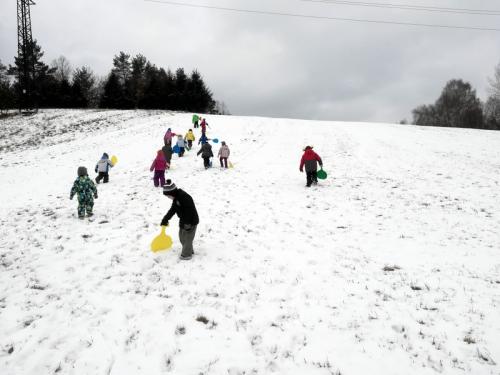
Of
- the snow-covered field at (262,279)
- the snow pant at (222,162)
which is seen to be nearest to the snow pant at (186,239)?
the snow-covered field at (262,279)

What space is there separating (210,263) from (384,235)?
5.62 m

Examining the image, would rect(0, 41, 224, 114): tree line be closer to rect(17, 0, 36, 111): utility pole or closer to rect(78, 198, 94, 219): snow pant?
rect(17, 0, 36, 111): utility pole

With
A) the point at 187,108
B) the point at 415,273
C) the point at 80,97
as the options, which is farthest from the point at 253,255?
the point at 80,97

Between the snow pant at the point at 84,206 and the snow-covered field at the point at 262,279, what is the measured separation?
329 millimetres

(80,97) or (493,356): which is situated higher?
(80,97)

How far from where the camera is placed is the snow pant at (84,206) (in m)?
10.7

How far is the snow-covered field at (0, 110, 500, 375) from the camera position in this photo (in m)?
4.74

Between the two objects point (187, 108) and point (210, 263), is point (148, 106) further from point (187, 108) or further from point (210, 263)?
point (210, 263)

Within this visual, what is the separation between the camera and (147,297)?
6219 millimetres

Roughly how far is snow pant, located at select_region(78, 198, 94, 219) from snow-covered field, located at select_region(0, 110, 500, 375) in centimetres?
33

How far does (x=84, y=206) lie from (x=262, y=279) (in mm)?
7510

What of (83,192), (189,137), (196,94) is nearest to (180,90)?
(196,94)

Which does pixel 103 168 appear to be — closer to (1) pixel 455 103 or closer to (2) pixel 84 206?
(2) pixel 84 206

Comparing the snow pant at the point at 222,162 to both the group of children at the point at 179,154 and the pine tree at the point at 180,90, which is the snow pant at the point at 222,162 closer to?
the group of children at the point at 179,154
